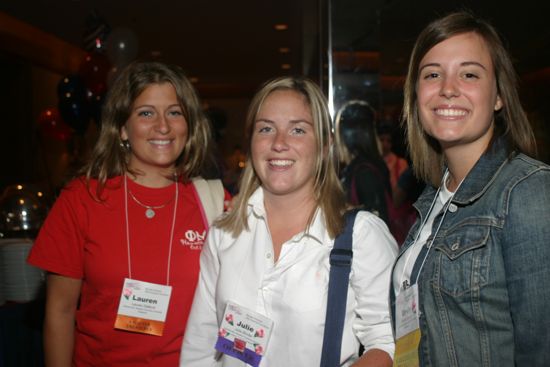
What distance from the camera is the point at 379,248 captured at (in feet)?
5.27

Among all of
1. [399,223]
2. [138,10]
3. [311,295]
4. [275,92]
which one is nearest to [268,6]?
[138,10]

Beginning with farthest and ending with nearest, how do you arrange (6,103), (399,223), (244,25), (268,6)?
(6,103) < (244,25) < (268,6) < (399,223)

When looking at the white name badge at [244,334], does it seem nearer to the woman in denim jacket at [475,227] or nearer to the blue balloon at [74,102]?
the woman in denim jacket at [475,227]

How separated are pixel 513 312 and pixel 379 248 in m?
0.47

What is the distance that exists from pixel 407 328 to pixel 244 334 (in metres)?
0.50

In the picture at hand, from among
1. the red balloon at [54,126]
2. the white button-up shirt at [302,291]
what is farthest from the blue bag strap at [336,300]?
the red balloon at [54,126]

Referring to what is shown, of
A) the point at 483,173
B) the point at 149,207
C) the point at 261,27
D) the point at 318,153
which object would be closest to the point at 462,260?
the point at 483,173

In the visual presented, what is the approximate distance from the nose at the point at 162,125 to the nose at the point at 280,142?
0.51 meters

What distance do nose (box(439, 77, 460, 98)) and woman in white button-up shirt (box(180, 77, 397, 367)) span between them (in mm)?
447

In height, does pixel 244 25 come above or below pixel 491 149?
above

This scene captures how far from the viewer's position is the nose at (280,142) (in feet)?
5.60

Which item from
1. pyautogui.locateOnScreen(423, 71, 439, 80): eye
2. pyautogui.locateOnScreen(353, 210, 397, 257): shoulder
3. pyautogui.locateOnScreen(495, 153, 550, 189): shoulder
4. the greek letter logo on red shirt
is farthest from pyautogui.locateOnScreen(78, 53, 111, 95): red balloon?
pyautogui.locateOnScreen(495, 153, 550, 189): shoulder

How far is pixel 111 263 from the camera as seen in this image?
73.9 inches

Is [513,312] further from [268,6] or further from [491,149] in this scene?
[268,6]
